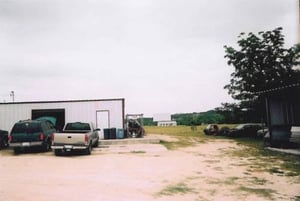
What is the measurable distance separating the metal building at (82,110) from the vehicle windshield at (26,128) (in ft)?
22.7

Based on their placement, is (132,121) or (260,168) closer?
(260,168)

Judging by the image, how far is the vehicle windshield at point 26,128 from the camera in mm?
16875

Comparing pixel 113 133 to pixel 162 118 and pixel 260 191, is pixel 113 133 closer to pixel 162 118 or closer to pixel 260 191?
pixel 260 191

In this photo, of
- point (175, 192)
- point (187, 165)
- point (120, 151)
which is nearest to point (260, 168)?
point (187, 165)

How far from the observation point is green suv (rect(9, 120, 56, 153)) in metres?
16.6

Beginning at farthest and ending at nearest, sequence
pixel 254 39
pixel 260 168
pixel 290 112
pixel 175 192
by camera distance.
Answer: pixel 254 39, pixel 290 112, pixel 260 168, pixel 175 192

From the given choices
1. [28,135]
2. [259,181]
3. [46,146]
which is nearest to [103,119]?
[46,146]

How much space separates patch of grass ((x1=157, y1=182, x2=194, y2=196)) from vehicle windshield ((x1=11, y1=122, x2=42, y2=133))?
35.3 ft

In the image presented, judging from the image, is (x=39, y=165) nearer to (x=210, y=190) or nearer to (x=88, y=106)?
(x=210, y=190)

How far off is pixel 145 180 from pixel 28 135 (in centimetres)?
949

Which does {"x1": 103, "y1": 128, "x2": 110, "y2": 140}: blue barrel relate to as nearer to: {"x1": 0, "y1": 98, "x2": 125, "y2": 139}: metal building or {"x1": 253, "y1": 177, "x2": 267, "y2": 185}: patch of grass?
{"x1": 0, "y1": 98, "x2": 125, "y2": 139}: metal building

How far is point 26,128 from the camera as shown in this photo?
669 inches

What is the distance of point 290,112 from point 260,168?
9033 millimetres

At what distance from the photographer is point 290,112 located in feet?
63.5
